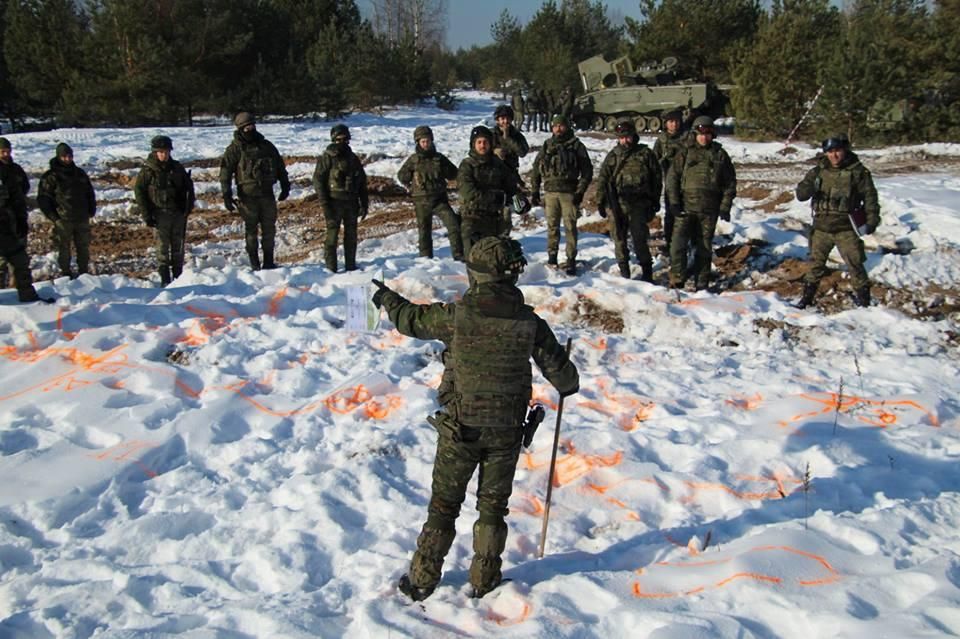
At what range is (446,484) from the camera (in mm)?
Answer: 3420

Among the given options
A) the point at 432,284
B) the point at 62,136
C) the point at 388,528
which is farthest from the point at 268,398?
the point at 62,136

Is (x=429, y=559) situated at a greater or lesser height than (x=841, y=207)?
lesser

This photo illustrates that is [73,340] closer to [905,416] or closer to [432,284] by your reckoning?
[432,284]

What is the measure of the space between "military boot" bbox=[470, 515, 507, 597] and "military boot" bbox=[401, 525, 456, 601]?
15cm

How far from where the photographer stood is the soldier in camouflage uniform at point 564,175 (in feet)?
26.8

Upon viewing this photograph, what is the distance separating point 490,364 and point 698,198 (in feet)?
16.7

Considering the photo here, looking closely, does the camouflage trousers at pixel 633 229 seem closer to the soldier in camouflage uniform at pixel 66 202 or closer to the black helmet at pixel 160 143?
the black helmet at pixel 160 143

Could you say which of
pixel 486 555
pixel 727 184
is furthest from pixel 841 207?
pixel 486 555

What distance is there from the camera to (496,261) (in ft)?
10.7

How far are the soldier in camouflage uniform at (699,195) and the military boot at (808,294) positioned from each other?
0.98 meters

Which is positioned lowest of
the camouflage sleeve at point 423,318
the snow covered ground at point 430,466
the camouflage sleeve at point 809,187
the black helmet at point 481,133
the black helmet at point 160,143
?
the snow covered ground at point 430,466

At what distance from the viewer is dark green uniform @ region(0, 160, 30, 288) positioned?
22.3 feet

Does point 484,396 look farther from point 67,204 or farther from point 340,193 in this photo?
point 67,204

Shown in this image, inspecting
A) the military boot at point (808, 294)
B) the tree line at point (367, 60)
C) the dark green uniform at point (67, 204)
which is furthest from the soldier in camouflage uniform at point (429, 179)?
the tree line at point (367, 60)
